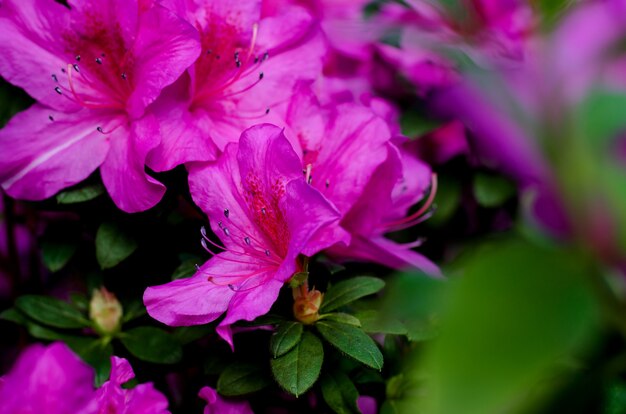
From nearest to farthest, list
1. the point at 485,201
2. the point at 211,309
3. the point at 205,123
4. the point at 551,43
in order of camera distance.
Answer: the point at 551,43
the point at 211,309
the point at 205,123
the point at 485,201

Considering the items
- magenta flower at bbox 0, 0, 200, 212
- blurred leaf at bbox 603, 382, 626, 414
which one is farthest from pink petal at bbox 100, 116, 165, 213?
blurred leaf at bbox 603, 382, 626, 414

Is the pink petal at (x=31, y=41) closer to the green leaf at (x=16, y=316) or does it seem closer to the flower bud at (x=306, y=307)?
the green leaf at (x=16, y=316)

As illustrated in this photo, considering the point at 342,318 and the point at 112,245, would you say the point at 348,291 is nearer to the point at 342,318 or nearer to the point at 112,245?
the point at 342,318

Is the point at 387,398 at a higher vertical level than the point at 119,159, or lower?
lower

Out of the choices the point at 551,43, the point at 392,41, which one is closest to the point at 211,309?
the point at 551,43

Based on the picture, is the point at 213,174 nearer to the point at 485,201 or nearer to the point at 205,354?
the point at 205,354

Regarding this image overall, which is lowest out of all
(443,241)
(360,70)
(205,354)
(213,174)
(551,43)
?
(443,241)

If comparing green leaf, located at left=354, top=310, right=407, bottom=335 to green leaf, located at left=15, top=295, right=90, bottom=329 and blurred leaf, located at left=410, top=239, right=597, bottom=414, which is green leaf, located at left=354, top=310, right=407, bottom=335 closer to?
green leaf, located at left=15, top=295, right=90, bottom=329
